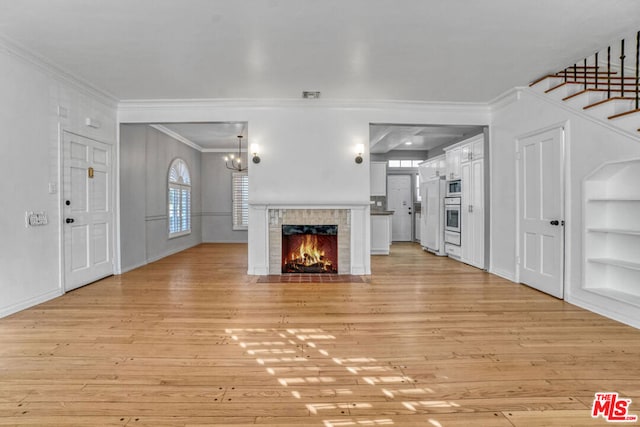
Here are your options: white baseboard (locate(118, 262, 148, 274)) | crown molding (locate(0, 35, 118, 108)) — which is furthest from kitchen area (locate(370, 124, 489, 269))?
white baseboard (locate(118, 262, 148, 274))

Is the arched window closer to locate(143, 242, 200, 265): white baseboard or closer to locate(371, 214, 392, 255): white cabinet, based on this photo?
locate(143, 242, 200, 265): white baseboard

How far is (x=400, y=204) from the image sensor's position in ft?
32.4

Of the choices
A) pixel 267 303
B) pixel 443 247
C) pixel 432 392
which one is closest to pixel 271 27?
pixel 267 303

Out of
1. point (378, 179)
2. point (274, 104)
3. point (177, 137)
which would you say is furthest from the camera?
point (378, 179)

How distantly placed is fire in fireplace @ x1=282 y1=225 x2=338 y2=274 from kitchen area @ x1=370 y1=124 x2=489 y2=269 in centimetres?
207

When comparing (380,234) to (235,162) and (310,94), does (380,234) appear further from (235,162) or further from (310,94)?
(235,162)

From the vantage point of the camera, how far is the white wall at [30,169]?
3377 mm

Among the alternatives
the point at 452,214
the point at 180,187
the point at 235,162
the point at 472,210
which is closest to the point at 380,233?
the point at 452,214

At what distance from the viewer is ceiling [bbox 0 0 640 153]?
2828 millimetres

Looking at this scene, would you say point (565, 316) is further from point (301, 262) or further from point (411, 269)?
point (301, 262)

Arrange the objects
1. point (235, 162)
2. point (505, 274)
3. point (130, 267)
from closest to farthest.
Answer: point (505, 274) → point (130, 267) → point (235, 162)

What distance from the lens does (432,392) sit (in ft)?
6.55

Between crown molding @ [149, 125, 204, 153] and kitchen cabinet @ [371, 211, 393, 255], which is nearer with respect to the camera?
crown molding @ [149, 125, 204, 153]

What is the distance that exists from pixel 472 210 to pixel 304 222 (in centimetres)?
316
